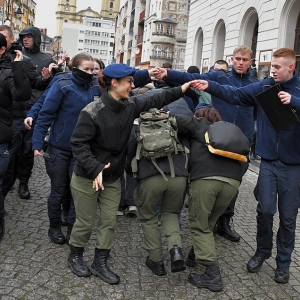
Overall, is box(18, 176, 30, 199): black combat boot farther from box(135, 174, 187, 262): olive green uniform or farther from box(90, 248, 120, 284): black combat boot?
box(135, 174, 187, 262): olive green uniform

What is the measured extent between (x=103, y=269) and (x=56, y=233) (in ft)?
3.51

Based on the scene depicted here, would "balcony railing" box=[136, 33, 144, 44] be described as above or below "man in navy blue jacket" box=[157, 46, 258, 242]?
above

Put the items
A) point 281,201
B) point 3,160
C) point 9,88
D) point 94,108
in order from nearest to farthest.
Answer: point 94,108
point 281,201
point 9,88
point 3,160

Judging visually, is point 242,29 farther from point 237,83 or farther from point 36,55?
point 237,83

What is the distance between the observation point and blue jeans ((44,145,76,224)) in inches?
193

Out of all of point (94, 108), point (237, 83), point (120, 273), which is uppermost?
point (237, 83)

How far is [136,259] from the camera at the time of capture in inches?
186

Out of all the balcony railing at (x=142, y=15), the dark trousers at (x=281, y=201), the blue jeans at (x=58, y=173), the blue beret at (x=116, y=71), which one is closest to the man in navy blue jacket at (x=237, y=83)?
the dark trousers at (x=281, y=201)

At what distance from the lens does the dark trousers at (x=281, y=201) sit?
444 centimetres

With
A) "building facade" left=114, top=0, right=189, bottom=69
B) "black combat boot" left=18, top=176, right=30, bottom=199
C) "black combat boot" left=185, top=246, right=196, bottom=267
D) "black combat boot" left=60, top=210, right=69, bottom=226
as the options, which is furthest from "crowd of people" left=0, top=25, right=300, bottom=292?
"building facade" left=114, top=0, right=189, bottom=69

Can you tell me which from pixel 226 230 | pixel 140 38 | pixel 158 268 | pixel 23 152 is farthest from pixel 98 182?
pixel 140 38

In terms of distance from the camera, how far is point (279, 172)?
4457 mm

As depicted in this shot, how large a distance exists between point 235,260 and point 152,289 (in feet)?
4.23

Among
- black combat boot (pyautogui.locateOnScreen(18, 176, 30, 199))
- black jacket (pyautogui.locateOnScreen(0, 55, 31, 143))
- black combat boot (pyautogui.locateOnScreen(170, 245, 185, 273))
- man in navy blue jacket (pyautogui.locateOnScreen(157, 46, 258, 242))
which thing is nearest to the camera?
black combat boot (pyautogui.locateOnScreen(170, 245, 185, 273))
